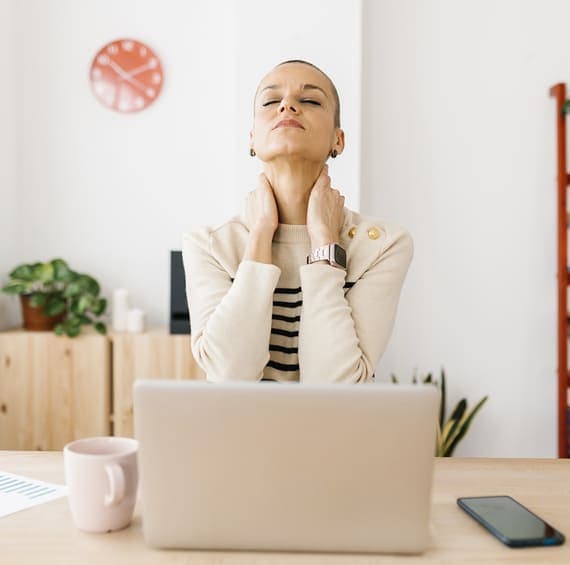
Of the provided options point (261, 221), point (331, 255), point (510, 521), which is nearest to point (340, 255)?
point (331, 255)

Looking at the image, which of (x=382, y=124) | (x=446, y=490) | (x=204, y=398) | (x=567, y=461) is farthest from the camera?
(x=382, y=124)

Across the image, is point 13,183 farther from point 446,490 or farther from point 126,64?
point 446,490

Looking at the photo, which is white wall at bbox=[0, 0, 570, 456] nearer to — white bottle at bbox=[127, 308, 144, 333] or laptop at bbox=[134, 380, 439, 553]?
white bottle at bbox=[127, 308, 144, 333]

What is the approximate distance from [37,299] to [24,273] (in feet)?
0.45

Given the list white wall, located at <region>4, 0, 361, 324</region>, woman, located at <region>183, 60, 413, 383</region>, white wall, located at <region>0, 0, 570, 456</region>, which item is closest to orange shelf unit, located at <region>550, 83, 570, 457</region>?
white wall, located at <region>0, 0, 570, 456</region>

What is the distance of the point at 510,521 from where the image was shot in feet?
2.99

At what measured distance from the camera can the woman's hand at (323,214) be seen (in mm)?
1381

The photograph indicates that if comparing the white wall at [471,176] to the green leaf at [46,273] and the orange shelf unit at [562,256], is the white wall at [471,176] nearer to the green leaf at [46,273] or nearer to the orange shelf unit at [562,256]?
Answer: the orange shelf unit at [562,256]

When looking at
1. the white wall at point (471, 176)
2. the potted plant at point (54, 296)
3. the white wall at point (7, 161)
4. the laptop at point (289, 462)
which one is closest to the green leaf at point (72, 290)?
the potted plant at point (54, 296)

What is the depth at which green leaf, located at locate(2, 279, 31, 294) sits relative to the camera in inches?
116

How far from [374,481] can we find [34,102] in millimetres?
3104

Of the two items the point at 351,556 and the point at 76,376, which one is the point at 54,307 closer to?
the point at 76,376

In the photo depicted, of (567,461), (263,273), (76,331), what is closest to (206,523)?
(263,273)

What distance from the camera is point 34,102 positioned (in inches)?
132
